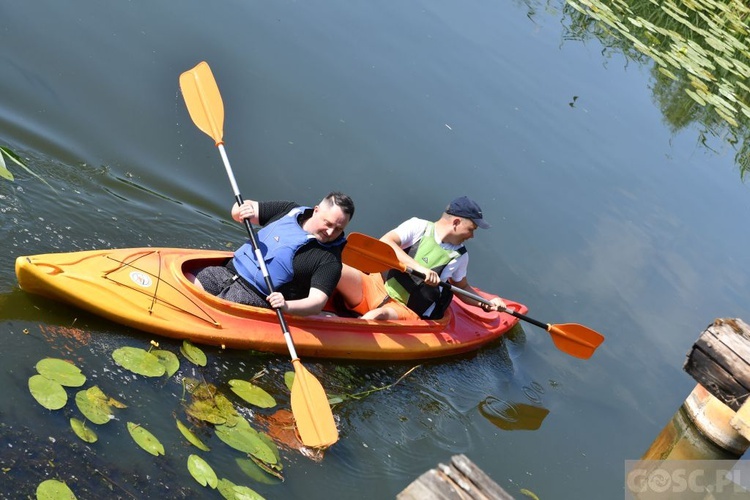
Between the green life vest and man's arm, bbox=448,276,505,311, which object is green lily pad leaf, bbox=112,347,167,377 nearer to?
the green life vest

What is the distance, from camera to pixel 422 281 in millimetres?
6312

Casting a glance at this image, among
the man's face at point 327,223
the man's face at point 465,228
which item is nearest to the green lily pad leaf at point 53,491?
the man's face at point 327,223

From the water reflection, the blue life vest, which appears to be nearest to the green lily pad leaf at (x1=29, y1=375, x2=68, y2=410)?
the blue life vest

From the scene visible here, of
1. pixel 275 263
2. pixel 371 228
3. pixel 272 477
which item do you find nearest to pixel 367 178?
pixel 371 228

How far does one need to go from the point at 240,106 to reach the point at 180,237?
202 centimetres

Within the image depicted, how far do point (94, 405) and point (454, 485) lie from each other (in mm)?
2052

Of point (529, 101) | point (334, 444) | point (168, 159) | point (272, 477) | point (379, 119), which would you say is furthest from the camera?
point (529, 101)

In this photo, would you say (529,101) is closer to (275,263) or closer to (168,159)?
(168,159)

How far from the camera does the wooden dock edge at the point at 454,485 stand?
2975 millimetres

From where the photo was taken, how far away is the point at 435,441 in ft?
18.6

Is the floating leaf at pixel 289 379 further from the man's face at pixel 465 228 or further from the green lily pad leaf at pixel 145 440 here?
the man's face at pixel 465 228

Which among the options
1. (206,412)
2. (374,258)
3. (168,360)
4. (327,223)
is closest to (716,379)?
(374,258)

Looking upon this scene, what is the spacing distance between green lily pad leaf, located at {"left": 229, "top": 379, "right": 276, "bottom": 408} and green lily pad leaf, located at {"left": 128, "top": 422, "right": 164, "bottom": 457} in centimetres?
69

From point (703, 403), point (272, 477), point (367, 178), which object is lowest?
point (272, 477)
